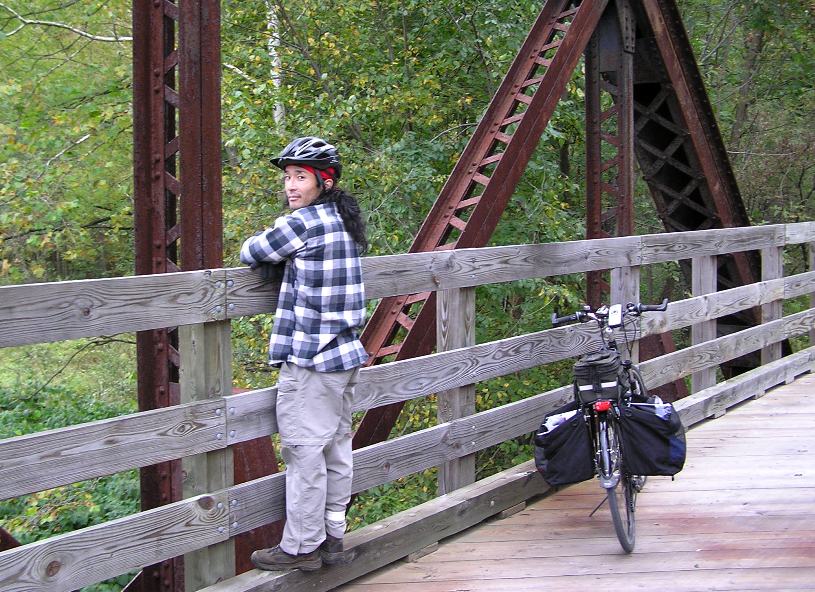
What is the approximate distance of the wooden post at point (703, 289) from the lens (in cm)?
721

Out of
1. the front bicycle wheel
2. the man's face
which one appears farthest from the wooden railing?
the front bicycle wheel

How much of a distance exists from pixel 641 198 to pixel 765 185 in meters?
2.36

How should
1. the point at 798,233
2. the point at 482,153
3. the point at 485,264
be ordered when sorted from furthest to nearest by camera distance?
the point at 798,233
the point at 482,153
the point at 485,264

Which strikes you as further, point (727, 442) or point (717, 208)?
point (717, 208)

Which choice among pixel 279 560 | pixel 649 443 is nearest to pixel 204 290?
pixel 279 560

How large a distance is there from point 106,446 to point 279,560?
36.4 inches

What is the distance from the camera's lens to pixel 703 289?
7219 mm

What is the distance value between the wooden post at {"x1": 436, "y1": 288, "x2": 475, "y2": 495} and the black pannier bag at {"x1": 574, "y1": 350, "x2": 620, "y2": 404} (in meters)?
0.55

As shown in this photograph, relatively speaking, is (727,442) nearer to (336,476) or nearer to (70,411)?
(336,476)

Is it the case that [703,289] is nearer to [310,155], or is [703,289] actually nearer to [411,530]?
[411,530]

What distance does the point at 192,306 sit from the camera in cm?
339

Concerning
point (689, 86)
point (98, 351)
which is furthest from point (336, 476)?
point (98, 351)

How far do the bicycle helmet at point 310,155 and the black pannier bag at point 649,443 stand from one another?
1844 mm

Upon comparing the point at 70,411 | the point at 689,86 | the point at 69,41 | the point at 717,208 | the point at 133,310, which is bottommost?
the point at 70,411
